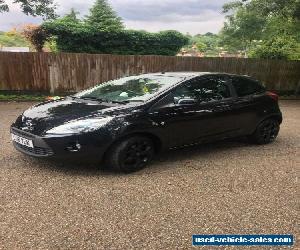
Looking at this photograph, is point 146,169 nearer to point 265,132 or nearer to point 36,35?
point 265,132

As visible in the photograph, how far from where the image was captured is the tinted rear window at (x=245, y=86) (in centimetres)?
682

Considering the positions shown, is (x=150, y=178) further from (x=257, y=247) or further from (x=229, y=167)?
(x=257, y=247)

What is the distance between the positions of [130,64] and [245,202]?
11.4 metres

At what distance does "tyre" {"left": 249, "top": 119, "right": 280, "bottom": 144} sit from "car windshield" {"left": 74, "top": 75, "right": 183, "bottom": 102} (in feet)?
6.79

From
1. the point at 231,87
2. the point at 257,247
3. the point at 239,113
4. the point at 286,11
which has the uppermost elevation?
the point at 286,11

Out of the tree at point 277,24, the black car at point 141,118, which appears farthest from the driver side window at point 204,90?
the tree at point 277,24

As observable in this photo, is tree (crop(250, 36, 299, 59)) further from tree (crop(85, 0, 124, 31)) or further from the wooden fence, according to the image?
tree (crop(85, 0, 124, 31))

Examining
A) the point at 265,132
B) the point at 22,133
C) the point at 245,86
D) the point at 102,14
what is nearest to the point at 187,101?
the point at 245,86

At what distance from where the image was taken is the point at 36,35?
20672 mm

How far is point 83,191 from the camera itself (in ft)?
15.3

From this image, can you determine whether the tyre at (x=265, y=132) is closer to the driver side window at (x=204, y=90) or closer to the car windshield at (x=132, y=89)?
the driver side window at (x=204, y=90)

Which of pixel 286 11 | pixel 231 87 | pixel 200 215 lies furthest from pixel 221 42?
pixel 200 215

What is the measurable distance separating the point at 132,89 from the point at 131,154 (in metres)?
1.20

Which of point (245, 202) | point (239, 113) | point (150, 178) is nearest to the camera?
point (245, 202)
